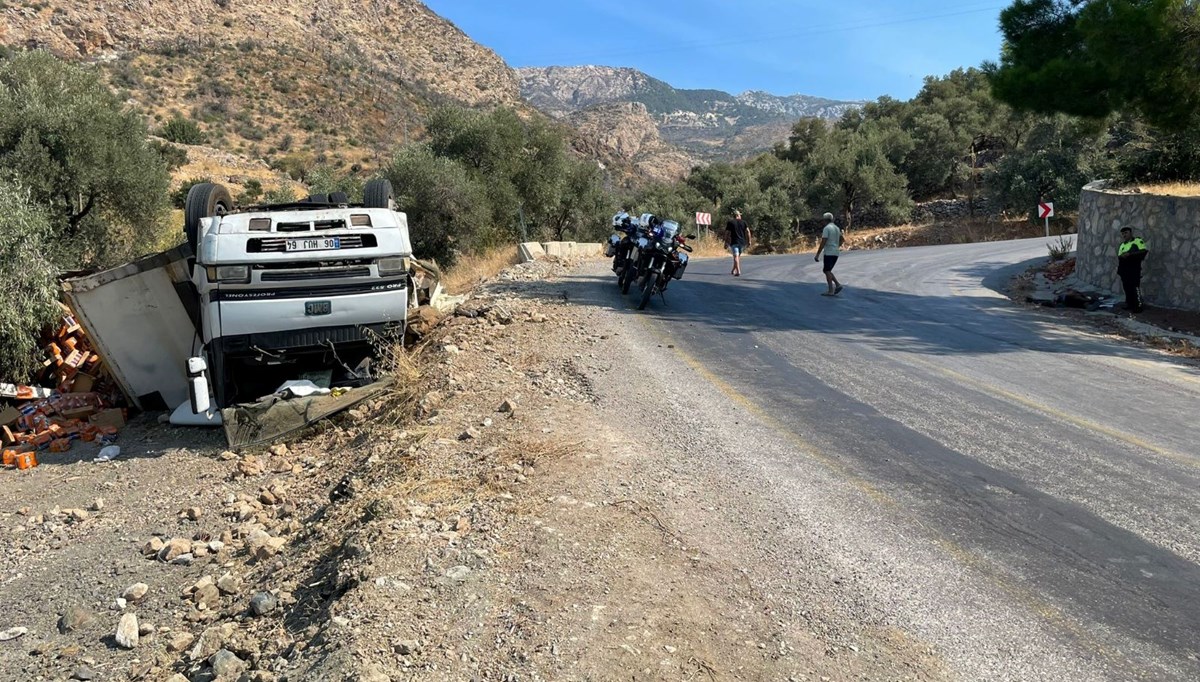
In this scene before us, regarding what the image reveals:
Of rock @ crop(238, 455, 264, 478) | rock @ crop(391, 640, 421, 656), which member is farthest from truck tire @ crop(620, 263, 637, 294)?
rock @ crop(391, 640, 421, 656)

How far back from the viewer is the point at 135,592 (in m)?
5.21

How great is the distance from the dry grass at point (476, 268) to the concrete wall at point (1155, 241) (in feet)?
40.6

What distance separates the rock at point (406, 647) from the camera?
3.47m

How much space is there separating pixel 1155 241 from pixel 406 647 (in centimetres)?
1509

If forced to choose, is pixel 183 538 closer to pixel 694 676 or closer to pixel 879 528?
pixel 694 676

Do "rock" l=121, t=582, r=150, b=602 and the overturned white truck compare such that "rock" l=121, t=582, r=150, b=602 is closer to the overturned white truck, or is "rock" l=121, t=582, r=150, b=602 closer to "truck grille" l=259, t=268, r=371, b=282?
the overturned white truck

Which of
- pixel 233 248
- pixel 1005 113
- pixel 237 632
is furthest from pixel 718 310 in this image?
pixel 1005 113

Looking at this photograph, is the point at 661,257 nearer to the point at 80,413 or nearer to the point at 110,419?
the point at 110,419

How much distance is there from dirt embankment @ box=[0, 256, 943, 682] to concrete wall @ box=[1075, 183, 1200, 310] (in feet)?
35.5

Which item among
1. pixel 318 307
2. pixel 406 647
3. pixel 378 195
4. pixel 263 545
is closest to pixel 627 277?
pixel 378 195

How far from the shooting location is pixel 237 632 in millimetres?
4270

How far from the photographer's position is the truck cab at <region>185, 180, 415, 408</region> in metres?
7.30

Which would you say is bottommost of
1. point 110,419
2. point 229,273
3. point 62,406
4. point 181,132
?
point 110,419

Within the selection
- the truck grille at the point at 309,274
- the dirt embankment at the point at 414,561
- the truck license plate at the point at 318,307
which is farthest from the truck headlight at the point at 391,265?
the dirt embankment at the point at 414,561
